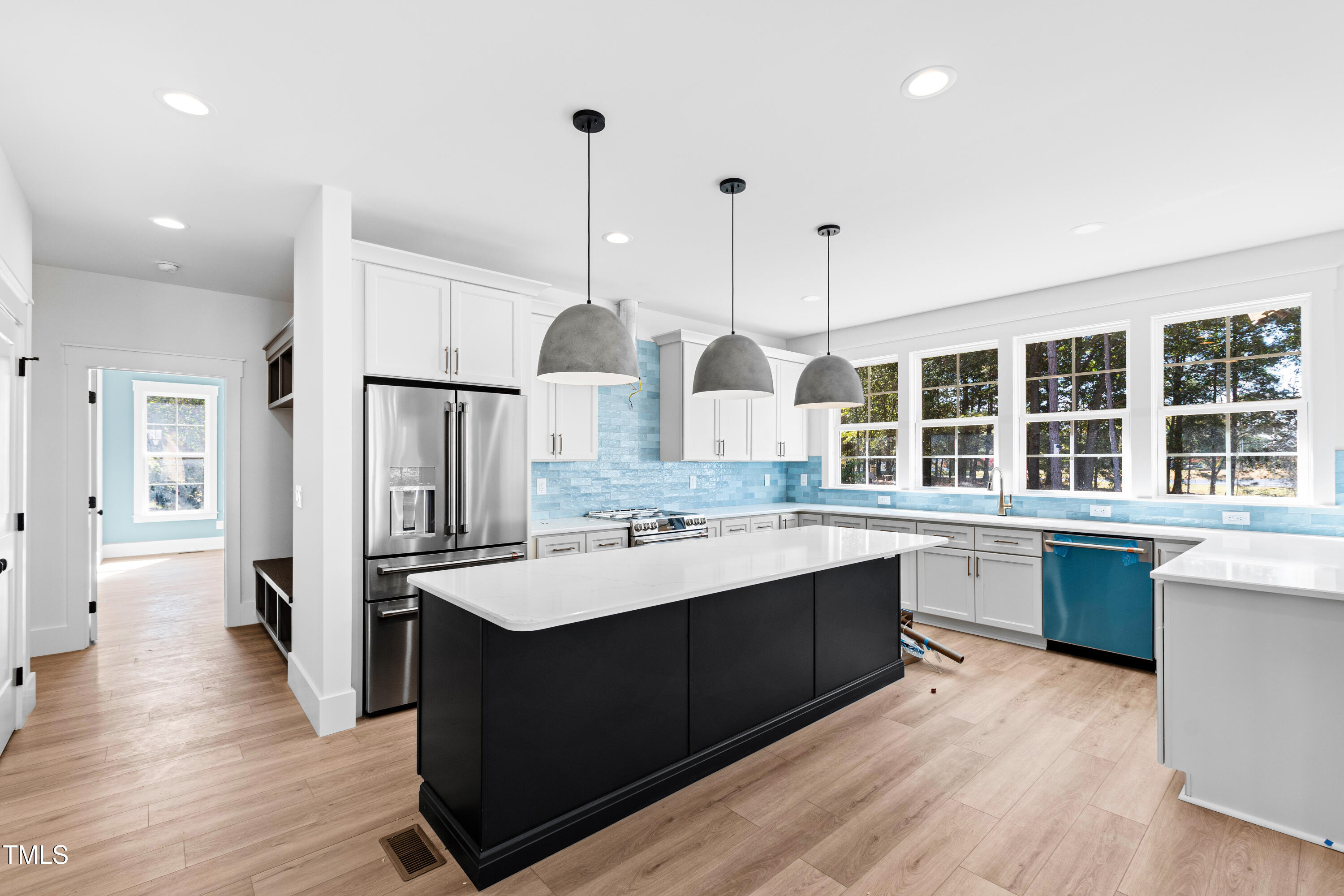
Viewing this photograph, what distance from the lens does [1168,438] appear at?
433 centimetres

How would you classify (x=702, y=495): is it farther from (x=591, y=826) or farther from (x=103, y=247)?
(x=103, y=247)

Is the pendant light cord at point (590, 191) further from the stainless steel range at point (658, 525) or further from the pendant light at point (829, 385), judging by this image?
the stainless steel range at point (658, 525)

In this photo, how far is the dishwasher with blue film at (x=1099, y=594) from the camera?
3869mm

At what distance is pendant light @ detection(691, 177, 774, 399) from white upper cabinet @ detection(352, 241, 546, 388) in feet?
4.63

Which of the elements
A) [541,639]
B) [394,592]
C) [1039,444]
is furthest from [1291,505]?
[394,592]

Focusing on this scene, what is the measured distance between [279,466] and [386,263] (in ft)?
8.66

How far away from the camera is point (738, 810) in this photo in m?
2.36

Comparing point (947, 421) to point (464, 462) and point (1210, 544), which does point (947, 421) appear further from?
point (464, 462)

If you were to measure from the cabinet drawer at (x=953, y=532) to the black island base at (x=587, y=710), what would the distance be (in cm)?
220

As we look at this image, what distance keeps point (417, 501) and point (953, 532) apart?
375 centimetres

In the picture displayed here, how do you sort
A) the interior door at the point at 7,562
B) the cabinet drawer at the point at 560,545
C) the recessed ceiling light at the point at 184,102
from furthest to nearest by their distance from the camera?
1. the cabinet drawer at the point at 560,545
2. the interior door at the point at 7,562
3. the recessed ceiling light at the point at 184,102

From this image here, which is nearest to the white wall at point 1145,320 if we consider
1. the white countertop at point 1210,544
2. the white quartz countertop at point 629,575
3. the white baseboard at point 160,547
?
the white countertop at point 1210,544

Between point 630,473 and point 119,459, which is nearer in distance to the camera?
→ point 630,473

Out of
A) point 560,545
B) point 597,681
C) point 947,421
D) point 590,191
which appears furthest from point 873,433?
point 597,681
